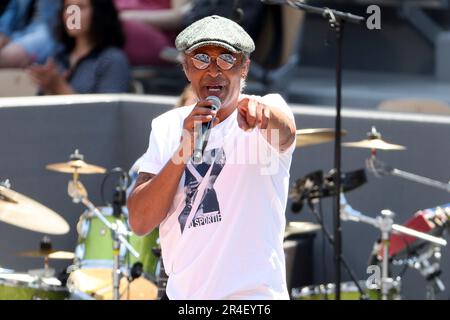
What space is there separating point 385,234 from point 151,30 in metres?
3.90

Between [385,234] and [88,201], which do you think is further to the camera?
[88,201]

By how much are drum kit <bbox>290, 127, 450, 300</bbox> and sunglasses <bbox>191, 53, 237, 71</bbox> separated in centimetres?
274

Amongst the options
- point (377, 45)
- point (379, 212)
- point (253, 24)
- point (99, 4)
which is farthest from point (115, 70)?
point (377, 45)

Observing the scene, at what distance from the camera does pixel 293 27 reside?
10609mm

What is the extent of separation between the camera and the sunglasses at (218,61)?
4.64 m

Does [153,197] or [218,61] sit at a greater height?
[218,61]

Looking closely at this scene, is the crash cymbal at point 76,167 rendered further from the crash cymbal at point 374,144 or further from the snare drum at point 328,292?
the crash cymbal at point 374,144

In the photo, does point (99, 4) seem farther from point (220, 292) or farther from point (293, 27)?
point (220, 292)

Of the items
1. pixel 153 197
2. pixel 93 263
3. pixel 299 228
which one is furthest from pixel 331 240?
pixel 153 197

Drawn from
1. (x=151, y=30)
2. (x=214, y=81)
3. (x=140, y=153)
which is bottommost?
(x=214, y=81)

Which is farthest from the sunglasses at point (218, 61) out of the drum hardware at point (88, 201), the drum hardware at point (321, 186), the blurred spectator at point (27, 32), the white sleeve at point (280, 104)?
the blurred spectator at point (27, 32)

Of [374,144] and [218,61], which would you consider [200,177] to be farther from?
[374,144]

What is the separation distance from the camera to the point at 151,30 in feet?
35.1

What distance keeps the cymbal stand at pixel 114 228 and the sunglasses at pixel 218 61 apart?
2911mm
